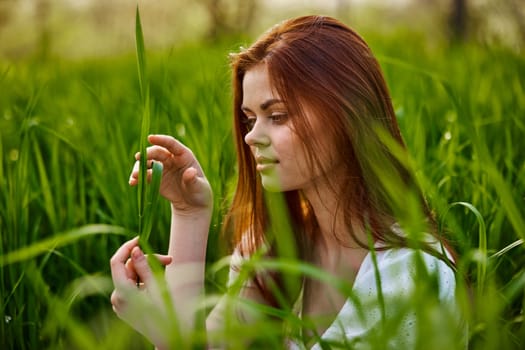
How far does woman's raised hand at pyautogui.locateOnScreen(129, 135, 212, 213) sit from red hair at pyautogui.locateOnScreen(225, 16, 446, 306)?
0.41 feet

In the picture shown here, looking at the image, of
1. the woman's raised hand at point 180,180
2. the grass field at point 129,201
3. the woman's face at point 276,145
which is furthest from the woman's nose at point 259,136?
the grass field at point 129,201

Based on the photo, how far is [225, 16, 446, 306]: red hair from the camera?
1022 mm

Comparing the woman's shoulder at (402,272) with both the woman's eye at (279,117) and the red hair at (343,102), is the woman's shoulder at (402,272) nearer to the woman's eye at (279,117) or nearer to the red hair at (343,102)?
the red hair at (343,102)

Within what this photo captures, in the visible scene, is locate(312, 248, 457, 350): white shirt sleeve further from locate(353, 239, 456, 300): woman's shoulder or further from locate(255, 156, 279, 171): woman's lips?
locate(255, 156, 279, 171): woman's lips

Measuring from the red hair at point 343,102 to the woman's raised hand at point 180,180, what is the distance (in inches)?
5.0

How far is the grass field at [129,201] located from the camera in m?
0.88

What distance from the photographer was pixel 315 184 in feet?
3.44

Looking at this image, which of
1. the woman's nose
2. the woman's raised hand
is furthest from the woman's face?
the woman's raised hand

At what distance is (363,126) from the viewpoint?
1042mm

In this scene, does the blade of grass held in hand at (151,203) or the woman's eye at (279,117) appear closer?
the blade of grass held in hand at (151,203)

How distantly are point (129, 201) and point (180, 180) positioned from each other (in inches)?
11.0

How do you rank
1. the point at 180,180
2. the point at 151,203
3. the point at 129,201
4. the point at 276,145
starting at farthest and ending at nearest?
the point at 129,201
the point at 180,180
the point at 276,145
the point at 151,203

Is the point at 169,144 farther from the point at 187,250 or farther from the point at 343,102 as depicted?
the point at 343,102

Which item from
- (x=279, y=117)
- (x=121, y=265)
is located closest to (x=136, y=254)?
(x=121, y=265)
